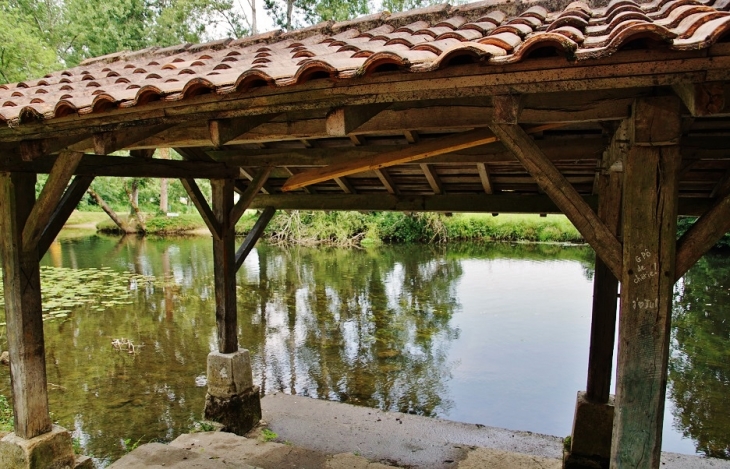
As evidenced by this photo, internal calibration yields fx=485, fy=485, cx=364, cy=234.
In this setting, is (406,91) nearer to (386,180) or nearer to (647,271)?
(647,271)

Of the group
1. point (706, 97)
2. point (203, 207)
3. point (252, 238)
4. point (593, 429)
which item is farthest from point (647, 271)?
point (252, 238)

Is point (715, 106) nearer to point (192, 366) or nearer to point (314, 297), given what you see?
point (192, 366)

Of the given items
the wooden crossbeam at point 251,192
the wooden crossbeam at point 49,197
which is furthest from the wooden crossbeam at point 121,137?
the wooden crossbeam at point 251,192

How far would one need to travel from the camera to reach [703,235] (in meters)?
1.82

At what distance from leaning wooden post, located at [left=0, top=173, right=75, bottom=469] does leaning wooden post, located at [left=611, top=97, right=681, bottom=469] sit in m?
3.75

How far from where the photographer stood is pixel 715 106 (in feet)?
5.33

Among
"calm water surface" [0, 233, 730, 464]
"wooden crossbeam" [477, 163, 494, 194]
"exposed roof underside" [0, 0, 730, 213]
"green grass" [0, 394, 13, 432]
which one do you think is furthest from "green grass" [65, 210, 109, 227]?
"wooden crossbeam" [477, 163, 494, 194]

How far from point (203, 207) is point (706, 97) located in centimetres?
397

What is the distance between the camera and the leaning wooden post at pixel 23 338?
3.44m

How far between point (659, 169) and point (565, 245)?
67.5 ft

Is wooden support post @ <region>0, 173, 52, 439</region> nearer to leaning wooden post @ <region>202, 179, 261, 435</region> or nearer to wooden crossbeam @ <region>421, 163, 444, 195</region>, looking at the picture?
leaning wooden post @ <region>202, 179, 261, 435</region>

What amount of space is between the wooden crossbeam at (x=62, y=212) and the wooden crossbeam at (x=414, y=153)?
1634 millimetres

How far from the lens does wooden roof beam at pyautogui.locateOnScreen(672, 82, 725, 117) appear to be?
63.5 inches

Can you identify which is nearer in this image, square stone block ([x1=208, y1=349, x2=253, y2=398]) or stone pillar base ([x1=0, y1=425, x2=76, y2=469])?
stone pillar base ([x1=0, y1=425, x2=76, y2=469])
